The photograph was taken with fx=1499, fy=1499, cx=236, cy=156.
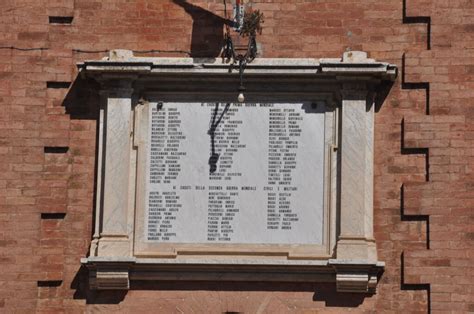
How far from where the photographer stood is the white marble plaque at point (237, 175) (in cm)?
1576

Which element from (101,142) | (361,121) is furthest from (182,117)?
(361,121)

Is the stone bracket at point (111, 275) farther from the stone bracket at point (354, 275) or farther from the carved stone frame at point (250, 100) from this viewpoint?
the stone bracket at point (354, 275)

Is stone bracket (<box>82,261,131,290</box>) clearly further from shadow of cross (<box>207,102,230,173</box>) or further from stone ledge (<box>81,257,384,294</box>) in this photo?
shadow of cross (<box>207,102,230,173</box>)

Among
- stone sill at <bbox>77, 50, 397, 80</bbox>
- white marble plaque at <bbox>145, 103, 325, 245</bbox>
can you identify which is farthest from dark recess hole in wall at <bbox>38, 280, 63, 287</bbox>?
stone sill at <bbox>77, 50, 397, 80</bbox>

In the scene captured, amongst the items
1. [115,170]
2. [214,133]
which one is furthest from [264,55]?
[115,170]

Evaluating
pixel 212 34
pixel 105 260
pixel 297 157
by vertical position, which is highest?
pixel 212 34

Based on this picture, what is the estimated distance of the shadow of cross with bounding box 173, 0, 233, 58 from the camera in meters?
16.2

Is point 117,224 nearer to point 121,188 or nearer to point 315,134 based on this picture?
point 121,188

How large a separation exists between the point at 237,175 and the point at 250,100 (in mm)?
839

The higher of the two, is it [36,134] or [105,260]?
[36,134]

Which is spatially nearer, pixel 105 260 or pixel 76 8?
pixel 105 260

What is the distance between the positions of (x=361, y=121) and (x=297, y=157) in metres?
0.77

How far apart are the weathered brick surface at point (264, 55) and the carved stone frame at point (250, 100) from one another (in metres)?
0.17

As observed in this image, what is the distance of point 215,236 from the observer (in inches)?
621
